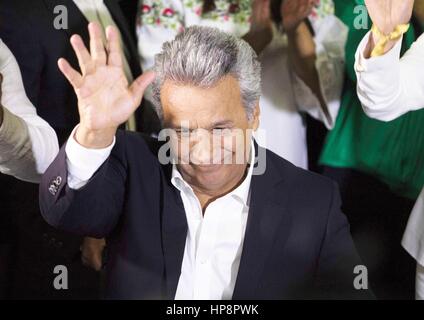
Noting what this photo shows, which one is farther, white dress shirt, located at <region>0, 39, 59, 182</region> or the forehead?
white dress shirt, located at <region>0, 39, 59, 182</region>

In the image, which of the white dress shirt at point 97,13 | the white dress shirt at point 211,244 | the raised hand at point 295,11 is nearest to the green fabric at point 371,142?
the raised hand at point 295,11

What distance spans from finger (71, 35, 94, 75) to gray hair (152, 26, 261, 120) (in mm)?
150

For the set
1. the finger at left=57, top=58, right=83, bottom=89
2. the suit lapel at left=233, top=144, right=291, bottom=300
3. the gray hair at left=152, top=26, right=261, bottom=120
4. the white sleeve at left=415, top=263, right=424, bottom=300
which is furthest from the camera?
the white sleeve at left=415, top=263, right=424, bottom=300

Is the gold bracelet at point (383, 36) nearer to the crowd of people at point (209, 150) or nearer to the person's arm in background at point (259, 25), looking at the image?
the crowd of people at point (209, 150)

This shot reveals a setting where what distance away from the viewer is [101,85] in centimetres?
102

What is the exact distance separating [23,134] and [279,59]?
608mm

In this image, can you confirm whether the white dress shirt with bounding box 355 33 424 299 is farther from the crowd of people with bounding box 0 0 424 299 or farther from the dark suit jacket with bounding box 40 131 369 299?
the dark suit jacket with bounding box 40 131 369 299

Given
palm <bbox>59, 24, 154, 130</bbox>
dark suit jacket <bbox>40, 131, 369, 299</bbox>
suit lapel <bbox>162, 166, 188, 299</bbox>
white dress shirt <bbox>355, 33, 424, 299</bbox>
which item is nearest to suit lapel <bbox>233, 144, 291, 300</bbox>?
dark suit jacket <bbox>40, 131, 369, 299</bbox>

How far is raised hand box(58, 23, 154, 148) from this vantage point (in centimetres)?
101

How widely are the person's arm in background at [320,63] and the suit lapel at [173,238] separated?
18.3 inches

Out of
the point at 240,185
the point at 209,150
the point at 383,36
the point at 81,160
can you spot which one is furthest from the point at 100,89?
the point at 383,36

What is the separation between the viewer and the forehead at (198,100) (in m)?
1.12

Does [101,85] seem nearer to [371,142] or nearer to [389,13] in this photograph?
[389,13]
